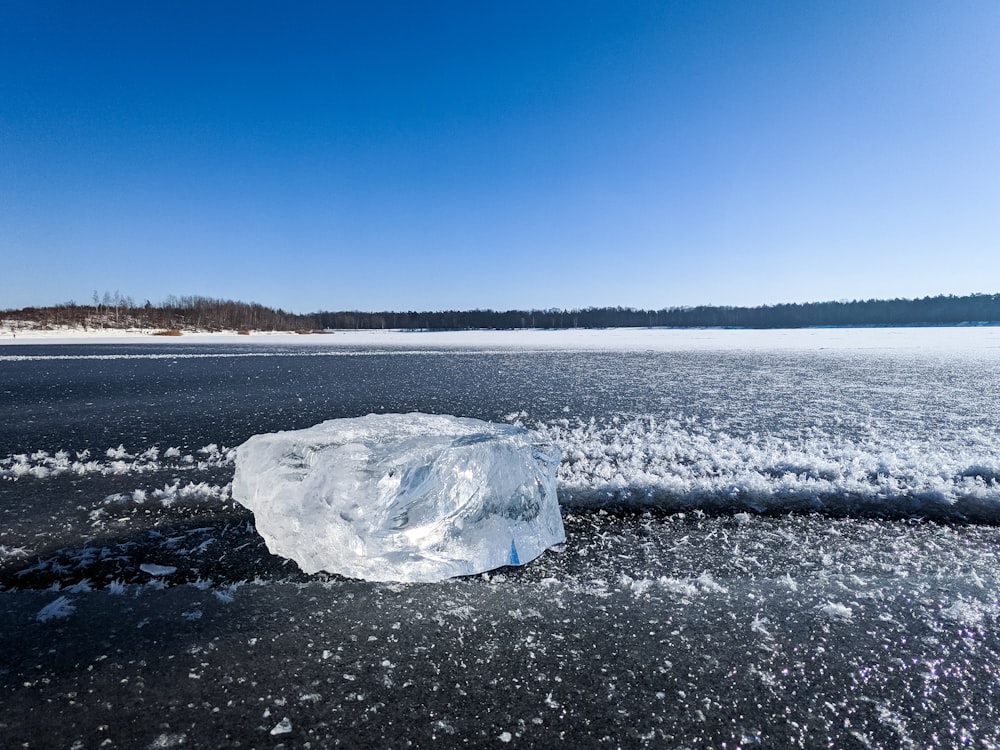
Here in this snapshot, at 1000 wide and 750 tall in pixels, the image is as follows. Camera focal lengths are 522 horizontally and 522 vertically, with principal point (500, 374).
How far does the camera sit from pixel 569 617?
183 centimetres

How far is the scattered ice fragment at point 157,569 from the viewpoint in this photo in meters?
2.18

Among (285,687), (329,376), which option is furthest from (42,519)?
(329,376)

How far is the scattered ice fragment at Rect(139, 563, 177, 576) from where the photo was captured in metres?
2.18

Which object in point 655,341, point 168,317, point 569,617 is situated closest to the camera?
point 569,617

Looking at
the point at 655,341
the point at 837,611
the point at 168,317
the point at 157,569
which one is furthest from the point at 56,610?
the point at 168,317

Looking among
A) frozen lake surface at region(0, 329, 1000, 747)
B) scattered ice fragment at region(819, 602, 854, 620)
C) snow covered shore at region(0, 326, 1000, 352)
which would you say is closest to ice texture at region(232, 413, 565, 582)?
frozen lake surface at region(0, 329, 1000, 747)

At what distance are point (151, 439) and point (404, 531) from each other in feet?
12.3

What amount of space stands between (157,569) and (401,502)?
1.07 meters

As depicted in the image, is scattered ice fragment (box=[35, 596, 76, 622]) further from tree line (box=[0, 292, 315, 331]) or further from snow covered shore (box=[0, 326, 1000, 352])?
tree line (box=[0, 292, 315, 331])

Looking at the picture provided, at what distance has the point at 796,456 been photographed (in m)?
3.90

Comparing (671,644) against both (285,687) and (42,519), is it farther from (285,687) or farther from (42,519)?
(42,519)

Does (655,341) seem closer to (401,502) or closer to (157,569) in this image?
(401,502)

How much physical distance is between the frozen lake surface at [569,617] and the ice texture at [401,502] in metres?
0.11

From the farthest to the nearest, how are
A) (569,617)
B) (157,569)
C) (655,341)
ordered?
(655,341), (157,569), (569,617)
